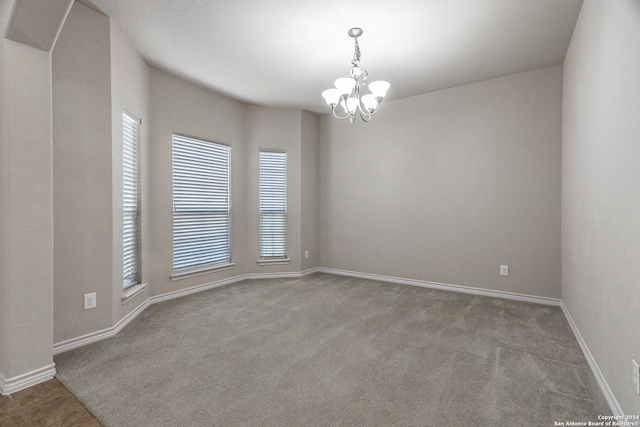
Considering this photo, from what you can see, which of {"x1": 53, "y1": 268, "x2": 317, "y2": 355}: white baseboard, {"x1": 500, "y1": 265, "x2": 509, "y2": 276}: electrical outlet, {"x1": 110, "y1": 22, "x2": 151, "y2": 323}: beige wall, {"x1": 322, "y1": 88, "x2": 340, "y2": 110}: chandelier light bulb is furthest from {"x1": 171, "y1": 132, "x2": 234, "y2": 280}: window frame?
{"x1": 500, "y1": 265, "x2": 509, "y2": 276}: electrical outlet

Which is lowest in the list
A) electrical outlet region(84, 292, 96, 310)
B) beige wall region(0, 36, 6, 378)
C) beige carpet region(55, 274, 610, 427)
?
beige carpet region(55, 274, 610, 427)

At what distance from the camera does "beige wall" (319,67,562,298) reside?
147 inches

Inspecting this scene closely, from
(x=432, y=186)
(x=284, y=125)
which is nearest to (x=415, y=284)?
(x=432, y=186)

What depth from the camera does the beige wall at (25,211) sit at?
1972 millimetres

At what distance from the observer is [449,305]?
3.74 m

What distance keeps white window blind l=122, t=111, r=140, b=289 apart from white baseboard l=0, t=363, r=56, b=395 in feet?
3.94

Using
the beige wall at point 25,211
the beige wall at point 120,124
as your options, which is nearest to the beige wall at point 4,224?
the beige wall at point 25,211

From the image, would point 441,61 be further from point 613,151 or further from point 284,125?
point 284,125

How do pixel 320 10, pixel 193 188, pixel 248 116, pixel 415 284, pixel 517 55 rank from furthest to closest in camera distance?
pixel 248 116 → pixel 415 284 → pixel 193 188 → pixel 517 55 → pixel 320 10

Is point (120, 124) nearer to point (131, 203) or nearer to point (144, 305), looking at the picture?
point (131, 203)

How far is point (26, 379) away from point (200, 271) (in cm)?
236

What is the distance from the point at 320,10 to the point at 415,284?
3.73 metres

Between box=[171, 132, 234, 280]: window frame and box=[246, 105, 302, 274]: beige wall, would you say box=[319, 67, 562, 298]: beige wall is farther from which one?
box=[171, 132, 234, 280]: window frame

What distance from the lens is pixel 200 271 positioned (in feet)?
14.3
